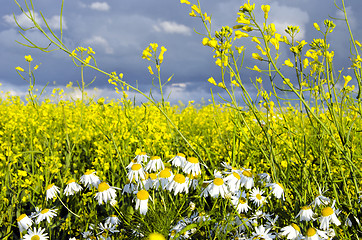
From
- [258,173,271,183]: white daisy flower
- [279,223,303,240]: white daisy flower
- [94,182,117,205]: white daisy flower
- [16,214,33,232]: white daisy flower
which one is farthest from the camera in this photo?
[258,173,271,183]: white daisy flower

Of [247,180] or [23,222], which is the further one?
[23,222]

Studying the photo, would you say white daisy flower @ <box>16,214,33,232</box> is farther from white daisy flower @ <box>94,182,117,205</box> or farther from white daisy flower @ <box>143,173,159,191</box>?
white daisy flower @ <box>143,173,159,191</box>

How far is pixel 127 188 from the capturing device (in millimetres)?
1647

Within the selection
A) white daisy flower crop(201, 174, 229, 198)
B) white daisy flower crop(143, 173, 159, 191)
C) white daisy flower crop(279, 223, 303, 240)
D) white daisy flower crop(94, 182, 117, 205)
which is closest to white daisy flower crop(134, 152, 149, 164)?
white daisy flower crop(143, 173, 159, 191)

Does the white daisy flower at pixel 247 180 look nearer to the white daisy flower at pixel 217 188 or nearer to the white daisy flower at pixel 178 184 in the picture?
the white daisy flower at pixel 217 188

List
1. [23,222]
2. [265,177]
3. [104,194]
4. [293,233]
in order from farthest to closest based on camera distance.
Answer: [265,177], [23,222], [104,194], [293,233]

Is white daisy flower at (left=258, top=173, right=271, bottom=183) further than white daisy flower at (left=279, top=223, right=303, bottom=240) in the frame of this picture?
Yes

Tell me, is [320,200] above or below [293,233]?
above

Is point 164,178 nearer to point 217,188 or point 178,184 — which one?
point 178,184

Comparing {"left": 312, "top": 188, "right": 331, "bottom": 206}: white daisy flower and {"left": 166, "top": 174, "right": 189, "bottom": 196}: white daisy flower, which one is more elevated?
{"left": 166, "top": 174, "right": 189, "bottom": 196}: white daisy flower

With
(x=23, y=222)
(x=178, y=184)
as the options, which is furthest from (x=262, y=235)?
(x=23, y=222)

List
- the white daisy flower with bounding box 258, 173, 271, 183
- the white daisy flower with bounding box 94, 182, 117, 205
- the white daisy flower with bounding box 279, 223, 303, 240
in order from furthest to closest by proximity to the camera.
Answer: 1. the white daisy flower with bounding box 258, 173, 271, 183
2. the white daisy flower with bounding box 94, 182, 117, 205
3. the white daisy flower with bounding box 279, 223, 303, 240

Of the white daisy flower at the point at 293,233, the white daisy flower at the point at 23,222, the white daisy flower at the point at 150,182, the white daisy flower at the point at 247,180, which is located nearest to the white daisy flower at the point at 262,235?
the white daisy flower at the point at 293,233

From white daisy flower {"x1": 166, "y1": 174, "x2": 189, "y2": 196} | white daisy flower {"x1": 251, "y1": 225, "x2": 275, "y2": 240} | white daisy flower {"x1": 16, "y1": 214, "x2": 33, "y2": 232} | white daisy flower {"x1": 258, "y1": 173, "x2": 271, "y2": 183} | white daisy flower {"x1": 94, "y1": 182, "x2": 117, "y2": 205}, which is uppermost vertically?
white daisy flower {"x1": 166, "y1": 174, "x2": 189, "y2": 196}
